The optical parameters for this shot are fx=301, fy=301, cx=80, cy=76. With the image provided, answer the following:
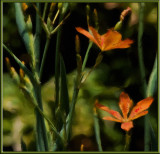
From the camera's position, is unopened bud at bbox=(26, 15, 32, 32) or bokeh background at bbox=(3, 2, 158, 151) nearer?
unopened bud at bbox=(26, 15, 32, 32)

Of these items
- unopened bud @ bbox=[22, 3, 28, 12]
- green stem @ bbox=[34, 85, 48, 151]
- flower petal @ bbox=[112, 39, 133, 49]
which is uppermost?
unopened bud @ bbox=[22, 3, 28, 12]

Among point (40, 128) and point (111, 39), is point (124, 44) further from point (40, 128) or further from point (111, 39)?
point (40, 128)

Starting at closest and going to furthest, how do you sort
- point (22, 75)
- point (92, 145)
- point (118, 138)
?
1. point (22, 75)
2. point (92, 145)
3. point (118, 138)

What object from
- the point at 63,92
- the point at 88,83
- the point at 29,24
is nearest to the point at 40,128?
the point at 63,92

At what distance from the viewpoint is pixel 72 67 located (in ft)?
3.12

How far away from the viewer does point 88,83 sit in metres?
0.98

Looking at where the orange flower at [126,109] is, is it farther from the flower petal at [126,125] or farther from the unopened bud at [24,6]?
the unopened bud at [24,6]

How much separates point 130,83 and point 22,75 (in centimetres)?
50

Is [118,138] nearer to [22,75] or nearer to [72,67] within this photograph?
[72,67]

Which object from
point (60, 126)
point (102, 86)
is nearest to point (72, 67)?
point (102, 86)

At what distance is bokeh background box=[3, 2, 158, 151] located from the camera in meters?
0.87

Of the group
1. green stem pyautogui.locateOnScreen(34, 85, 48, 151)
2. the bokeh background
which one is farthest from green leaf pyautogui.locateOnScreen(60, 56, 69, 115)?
the bokeh background

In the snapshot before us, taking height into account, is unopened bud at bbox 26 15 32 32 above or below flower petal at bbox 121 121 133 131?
above

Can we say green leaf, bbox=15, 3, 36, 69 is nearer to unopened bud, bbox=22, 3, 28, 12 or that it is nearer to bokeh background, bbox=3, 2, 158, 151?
unopened bud, bbox=22, 3, 28, 12
